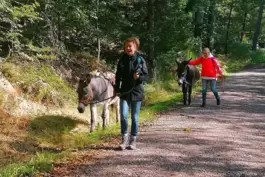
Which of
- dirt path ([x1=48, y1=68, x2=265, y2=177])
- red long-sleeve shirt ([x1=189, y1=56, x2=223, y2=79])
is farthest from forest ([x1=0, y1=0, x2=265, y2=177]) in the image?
red long-sleeve shirt ([x1=189, y1=56, x2=223, y2=79])

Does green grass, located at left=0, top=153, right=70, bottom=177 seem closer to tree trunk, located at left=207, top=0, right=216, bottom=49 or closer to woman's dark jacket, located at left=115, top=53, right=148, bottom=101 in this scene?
woman's dark jacket, located at left=115, top=53, right=148, bottom=101

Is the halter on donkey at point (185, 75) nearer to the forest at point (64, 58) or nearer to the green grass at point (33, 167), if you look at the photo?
the forest at point (64, 58)

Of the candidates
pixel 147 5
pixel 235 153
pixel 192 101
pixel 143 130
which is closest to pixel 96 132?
pixel 143 130

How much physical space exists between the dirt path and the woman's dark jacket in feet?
3.43

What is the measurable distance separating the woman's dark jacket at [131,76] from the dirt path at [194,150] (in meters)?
1.05

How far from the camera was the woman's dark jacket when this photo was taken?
19.6ft

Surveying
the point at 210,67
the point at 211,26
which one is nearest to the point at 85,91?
the point at 210,67

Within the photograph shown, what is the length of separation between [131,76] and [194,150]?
1.83 m

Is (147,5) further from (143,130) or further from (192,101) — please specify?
(143,130)

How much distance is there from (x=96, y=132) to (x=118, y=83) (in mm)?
2492

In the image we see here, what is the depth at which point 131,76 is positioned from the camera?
6.04 meters

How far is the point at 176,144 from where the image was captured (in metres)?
6.74

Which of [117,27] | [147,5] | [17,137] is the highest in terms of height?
[147,5]

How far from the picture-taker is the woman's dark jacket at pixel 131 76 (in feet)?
19.6
